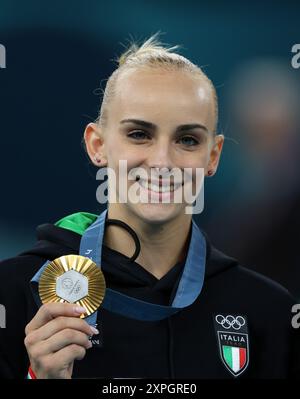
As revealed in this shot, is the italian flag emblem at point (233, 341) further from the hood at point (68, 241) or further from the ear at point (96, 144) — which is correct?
the ear at point (96, 144)

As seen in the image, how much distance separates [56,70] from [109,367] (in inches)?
62.3

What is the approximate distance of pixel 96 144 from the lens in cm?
253

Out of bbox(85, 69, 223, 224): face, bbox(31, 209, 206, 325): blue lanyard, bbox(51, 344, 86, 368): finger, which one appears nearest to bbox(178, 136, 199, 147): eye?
bbox(85, 69, 223, 224): face

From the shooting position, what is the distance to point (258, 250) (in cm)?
366

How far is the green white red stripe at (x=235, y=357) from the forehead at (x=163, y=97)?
74cm

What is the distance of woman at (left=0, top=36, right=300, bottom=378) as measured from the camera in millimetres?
2322

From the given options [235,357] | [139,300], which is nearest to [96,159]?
[139,300]

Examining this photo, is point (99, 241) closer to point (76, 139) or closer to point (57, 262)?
point (57, 262)

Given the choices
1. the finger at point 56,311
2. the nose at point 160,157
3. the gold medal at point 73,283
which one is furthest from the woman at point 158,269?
the finger at point 56,311

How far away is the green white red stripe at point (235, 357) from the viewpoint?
7.78 ft

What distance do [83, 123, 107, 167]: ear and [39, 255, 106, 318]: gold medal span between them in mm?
512

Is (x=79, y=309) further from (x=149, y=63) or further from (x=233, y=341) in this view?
(x=149, y=63)

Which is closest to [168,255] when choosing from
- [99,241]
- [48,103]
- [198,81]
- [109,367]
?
[99,241]

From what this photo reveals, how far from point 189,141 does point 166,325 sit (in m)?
0.61
